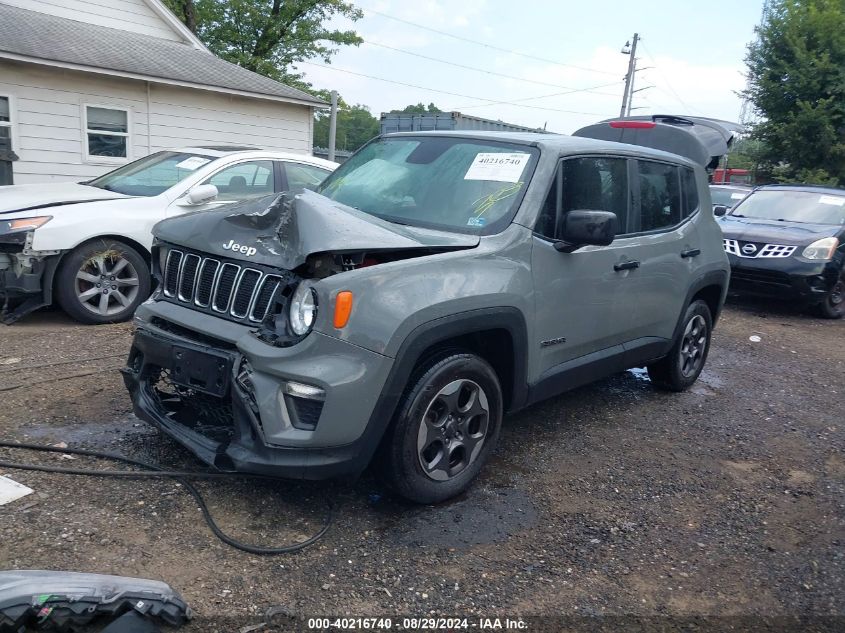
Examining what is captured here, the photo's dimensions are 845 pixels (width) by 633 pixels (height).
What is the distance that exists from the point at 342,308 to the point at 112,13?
14.1 m

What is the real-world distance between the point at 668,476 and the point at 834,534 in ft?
2.88

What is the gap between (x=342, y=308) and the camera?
A: 9.78 feet

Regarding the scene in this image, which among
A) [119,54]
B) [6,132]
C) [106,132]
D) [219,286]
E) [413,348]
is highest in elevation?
[119,54]

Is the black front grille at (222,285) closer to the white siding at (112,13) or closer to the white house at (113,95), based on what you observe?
the white house at (113,95)

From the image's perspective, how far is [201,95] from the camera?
13609 millimetres

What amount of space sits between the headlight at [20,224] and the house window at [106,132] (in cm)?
706

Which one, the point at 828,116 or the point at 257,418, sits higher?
the point at 828,116

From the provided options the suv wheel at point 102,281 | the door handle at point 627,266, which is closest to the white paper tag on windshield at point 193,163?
the suv wheel at point 102,281

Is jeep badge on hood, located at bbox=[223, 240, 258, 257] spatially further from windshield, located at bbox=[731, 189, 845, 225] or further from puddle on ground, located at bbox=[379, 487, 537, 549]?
windshield, located at bbox=[731, 189, 845, 225]

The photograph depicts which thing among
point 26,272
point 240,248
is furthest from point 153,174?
point 240,248

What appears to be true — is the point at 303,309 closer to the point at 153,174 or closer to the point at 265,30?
the point at 153,174

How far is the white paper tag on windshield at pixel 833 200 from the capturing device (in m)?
10.2

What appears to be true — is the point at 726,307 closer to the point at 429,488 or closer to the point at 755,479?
the point at 755,479

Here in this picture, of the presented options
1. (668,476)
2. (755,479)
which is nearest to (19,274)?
(668,476)
